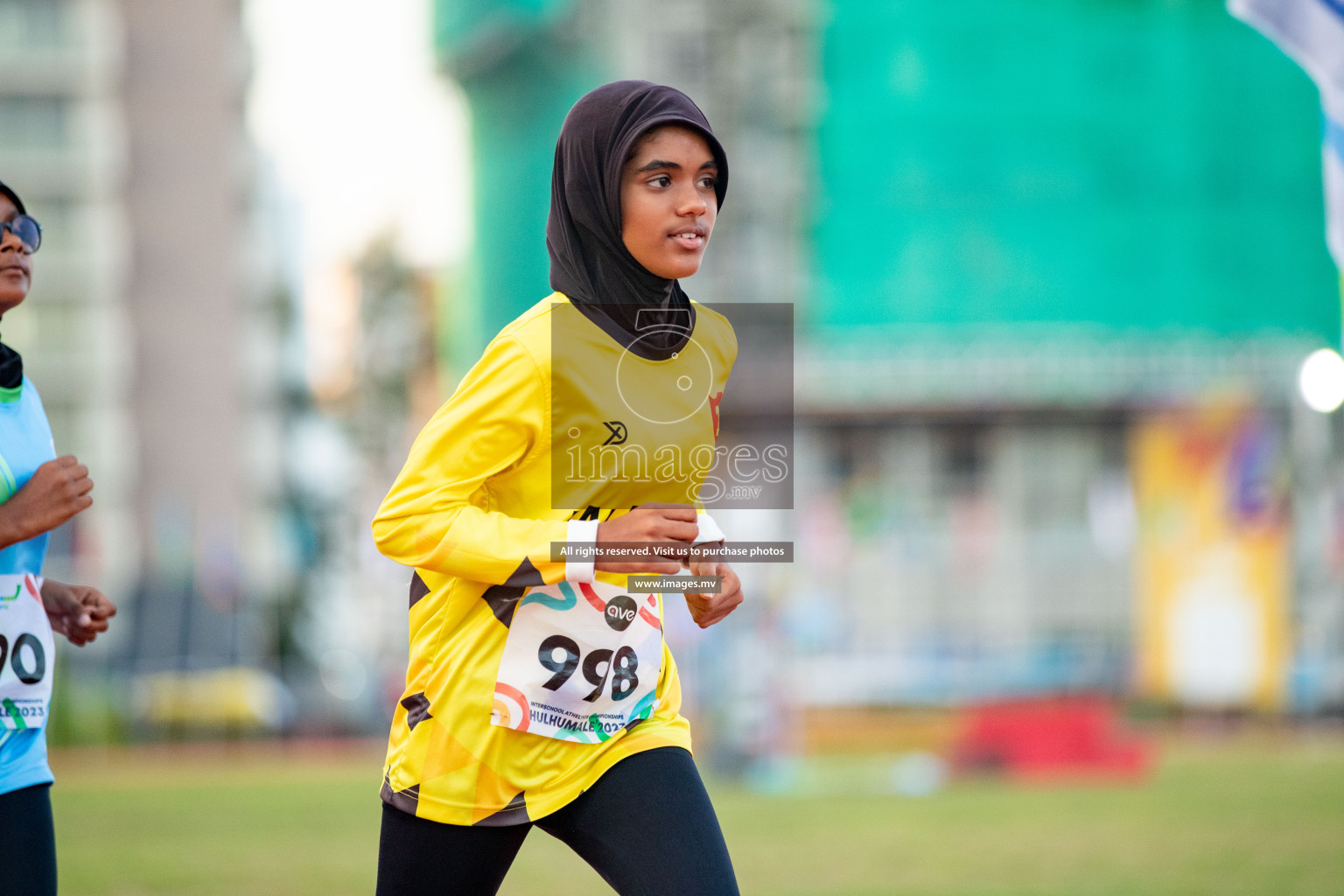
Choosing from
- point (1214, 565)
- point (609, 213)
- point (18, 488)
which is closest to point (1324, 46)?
point (609, 213)

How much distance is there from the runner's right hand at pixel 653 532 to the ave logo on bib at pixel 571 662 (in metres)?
0.18

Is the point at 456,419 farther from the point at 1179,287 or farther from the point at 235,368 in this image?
the point at 235,368

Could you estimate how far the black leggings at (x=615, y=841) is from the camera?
102 inches

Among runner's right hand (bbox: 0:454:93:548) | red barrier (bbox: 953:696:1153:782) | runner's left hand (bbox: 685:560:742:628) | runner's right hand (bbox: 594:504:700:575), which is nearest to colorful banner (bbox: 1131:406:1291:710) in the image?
red barrier (bbox: 953:696:1153:782)

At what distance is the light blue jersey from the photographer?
2.86m

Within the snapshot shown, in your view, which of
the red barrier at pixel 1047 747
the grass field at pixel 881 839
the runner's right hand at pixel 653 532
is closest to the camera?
the runner's right hand at pixel 653 532


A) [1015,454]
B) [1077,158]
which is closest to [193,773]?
[1015,454]

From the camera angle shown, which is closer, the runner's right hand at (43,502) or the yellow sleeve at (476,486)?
the yellow sleeve at (476,486)

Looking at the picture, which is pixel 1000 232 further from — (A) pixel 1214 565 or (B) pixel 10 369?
(B) pixel 10 369

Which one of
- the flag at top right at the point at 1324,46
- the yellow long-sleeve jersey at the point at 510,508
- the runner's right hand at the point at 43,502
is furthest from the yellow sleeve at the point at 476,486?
the flag at top right at the point at 1324,46

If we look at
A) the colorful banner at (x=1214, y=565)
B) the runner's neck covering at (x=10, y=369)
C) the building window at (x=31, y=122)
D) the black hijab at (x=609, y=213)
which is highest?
the building window at (x=31, y=122)

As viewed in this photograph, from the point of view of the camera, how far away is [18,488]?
290 cm

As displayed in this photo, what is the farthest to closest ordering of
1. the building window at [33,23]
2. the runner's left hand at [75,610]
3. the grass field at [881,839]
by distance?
the building window at [33,23]
the grass field at [881,839]
the runner's left hand at [75,610]

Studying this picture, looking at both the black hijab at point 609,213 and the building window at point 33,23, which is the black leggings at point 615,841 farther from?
the building window at point 33,23
